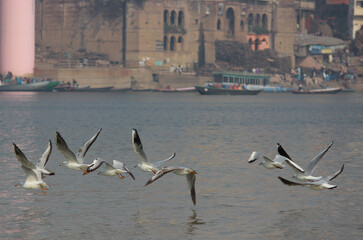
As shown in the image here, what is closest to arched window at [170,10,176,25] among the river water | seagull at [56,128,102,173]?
the river water

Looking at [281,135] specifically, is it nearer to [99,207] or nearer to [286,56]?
A: [99,207]

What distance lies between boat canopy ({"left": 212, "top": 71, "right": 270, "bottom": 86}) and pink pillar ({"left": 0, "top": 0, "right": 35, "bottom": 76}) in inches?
1230

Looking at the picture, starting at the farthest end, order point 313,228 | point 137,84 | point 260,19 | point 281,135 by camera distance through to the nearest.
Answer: point 260,19, point 137,84, point 281,135, point 313,228

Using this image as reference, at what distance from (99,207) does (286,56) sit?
136 m

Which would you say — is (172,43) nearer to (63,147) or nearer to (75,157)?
(75,157)

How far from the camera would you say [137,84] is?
136875 mm

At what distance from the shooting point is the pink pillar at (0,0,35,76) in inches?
5064

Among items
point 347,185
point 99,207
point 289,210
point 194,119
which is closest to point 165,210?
point 99,207

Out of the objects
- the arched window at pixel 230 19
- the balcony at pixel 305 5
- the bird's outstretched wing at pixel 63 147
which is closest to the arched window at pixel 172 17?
the arched window at pixel 230 19

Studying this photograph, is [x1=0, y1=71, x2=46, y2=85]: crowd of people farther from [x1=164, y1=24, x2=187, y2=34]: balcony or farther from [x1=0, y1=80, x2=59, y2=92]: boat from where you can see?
[x1=164, y1=24, x2=187, y2=34]: balcony

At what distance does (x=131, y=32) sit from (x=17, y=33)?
59.4ft

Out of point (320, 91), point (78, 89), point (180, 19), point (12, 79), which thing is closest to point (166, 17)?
point (180, 19)

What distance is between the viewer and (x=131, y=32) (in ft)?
447

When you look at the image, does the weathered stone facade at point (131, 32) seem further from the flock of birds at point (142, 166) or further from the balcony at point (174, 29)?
the flock of birds at point (142, 166)
